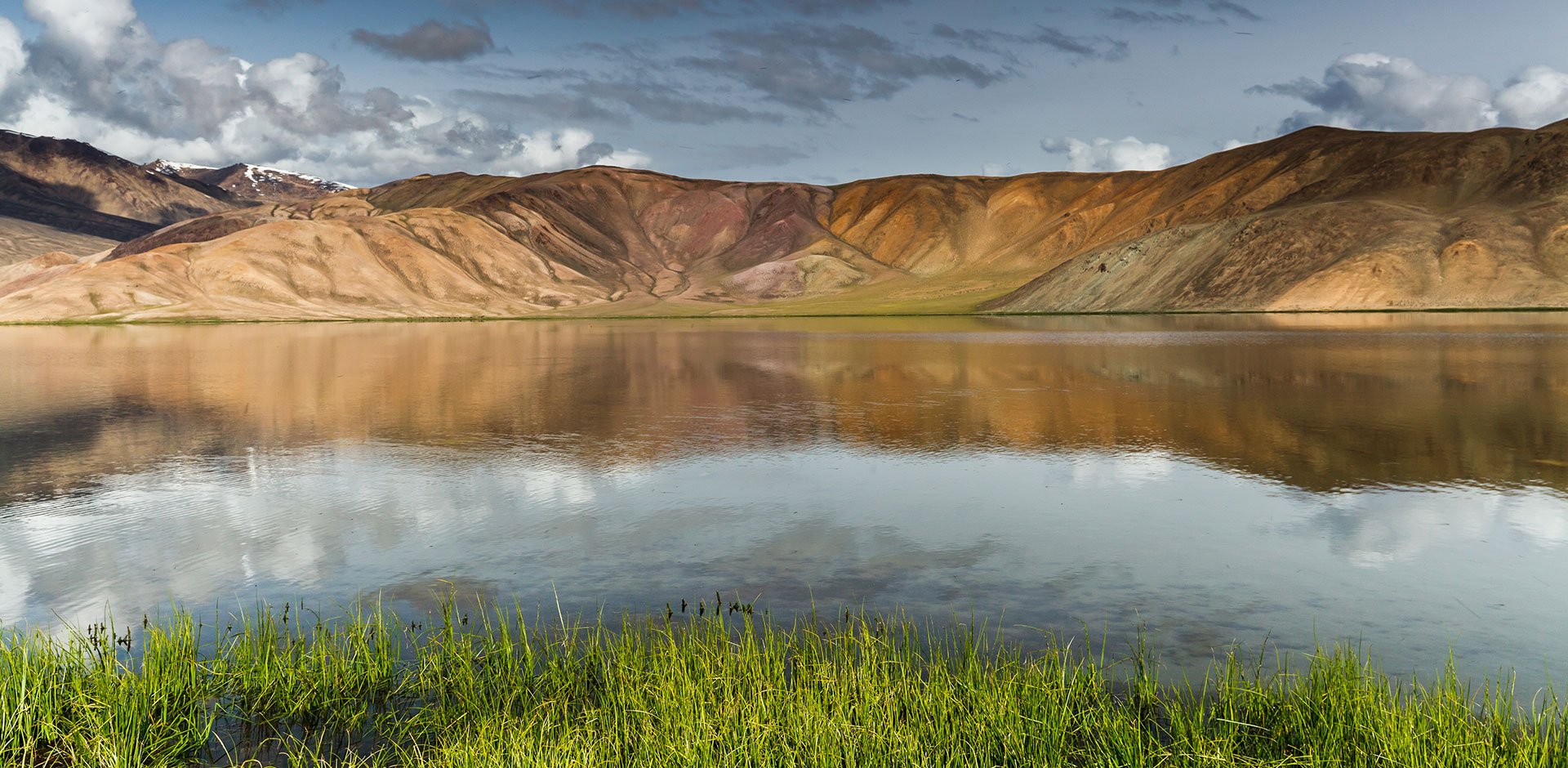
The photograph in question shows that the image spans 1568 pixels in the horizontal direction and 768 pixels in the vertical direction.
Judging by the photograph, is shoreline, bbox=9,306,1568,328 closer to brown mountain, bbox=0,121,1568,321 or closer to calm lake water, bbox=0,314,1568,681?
brown mountain, bbox=0,121,1568,321

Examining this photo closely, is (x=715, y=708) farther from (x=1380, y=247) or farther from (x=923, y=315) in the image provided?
(x=923, y=315)

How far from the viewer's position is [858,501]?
1506cm

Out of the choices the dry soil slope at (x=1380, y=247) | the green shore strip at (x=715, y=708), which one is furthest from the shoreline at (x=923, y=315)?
the green shore strip at (x=715, y=708)

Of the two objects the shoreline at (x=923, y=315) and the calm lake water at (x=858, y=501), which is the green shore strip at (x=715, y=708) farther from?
the shoreline at (x=923, y=315)

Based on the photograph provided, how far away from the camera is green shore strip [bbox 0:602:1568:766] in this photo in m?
6.23

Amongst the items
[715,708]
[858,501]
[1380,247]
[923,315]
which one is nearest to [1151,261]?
[1380,247]

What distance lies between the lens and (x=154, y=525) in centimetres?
1342

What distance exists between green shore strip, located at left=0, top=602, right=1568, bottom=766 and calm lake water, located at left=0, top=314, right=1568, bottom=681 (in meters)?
1.35

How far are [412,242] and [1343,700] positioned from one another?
629ft

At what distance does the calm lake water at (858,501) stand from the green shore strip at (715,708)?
135cm

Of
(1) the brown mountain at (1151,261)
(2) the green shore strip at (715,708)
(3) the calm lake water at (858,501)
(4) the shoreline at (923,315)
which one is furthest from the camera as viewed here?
(1) the brown mountain at (1151,261)

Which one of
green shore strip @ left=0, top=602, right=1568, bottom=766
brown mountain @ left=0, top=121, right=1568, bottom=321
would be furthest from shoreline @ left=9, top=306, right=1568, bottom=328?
green shore strip @ left=0, top=602, right=1568, bottom=766

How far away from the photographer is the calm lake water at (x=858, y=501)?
32.8 feet

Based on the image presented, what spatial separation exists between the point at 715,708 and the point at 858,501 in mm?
8417
